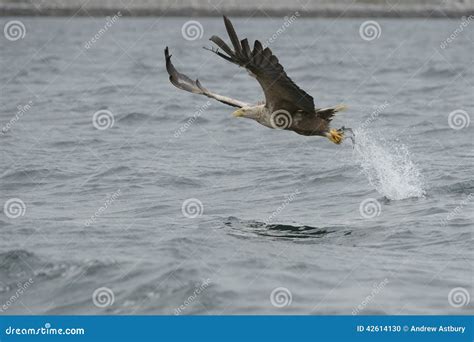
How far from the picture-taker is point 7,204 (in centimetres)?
1310

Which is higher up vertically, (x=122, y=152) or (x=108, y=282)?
(x=122, y=152)

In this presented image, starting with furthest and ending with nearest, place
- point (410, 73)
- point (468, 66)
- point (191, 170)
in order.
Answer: point (468, 66) < point (410, 73) < point (191, 170)

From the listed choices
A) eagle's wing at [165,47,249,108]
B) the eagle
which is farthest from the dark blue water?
eagle's wing at [165,47,249,108]

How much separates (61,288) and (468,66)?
2636cm

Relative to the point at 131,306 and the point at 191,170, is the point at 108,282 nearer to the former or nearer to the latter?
the point at 131,306

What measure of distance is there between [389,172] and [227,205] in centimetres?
236

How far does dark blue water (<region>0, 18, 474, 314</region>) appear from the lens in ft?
30.7

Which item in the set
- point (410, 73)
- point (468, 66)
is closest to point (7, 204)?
point (410, 73)

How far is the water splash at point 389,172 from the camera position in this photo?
13.3 m

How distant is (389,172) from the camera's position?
13.8 meters

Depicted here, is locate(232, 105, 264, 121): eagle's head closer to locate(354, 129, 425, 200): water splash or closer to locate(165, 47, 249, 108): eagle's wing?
locate(165, 47, 249, 108): eagle's wing

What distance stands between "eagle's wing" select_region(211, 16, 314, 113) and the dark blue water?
1.49 metres

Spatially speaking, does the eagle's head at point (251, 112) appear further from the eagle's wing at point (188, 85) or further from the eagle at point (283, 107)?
the eagle's wing at point (188, 85)

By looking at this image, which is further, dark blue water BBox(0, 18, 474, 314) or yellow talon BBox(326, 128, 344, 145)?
yellow talon BBox(326, 128, 344, 145)
